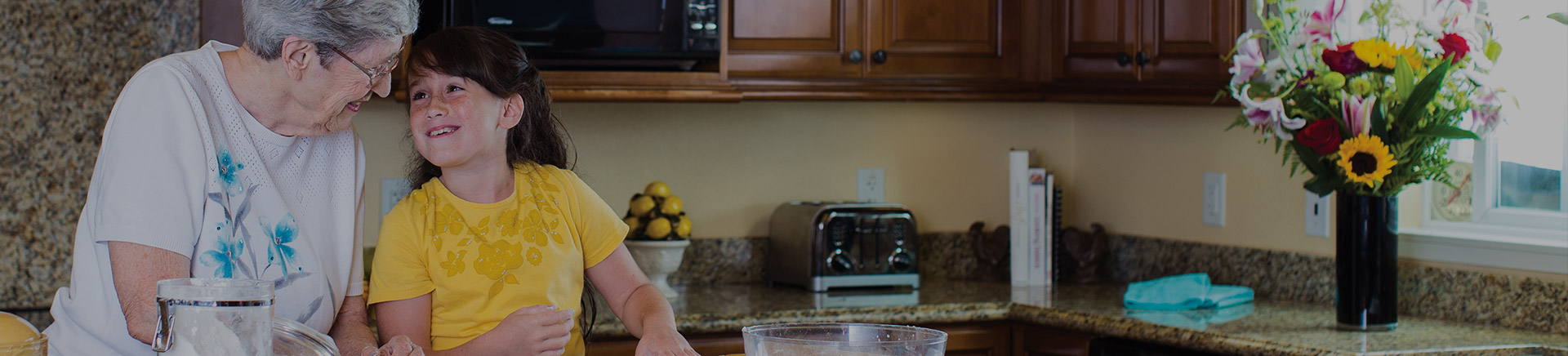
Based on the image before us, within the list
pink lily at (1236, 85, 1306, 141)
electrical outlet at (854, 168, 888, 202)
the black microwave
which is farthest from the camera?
electrical outlet at (854, 168, 888, 202)

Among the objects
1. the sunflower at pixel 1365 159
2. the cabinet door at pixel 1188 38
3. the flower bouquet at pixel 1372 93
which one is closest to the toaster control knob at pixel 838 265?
the cabinet door at pixel 1188 38

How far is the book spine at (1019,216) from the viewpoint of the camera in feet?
10.1

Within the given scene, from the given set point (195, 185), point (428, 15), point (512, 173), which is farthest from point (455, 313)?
point (428, 15)

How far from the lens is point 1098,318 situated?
254 cm

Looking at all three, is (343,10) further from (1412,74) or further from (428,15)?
(1412,74)

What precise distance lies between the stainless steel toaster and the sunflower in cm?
99

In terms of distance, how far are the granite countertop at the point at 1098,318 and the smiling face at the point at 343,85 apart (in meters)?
0.95

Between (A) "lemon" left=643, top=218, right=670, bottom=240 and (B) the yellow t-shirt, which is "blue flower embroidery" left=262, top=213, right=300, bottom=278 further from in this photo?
(A) "lemon" left=643, top=218, right=670, bottom=240

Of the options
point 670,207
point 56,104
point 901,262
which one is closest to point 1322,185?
point 901,262

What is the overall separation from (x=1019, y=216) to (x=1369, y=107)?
995mm

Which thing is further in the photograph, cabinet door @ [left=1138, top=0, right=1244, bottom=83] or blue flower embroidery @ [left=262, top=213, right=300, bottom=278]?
cabinet door @ [left=1138, top=0, right=1244, bottom=83]

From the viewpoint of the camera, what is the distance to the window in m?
2.38

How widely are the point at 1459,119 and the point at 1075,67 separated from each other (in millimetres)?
852

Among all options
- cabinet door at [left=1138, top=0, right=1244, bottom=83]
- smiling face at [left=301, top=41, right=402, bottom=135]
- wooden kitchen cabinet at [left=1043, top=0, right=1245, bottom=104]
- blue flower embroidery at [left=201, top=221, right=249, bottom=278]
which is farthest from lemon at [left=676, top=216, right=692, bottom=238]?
blue flower embroidery at [left=201, top=221, right=249, bottom=278]
